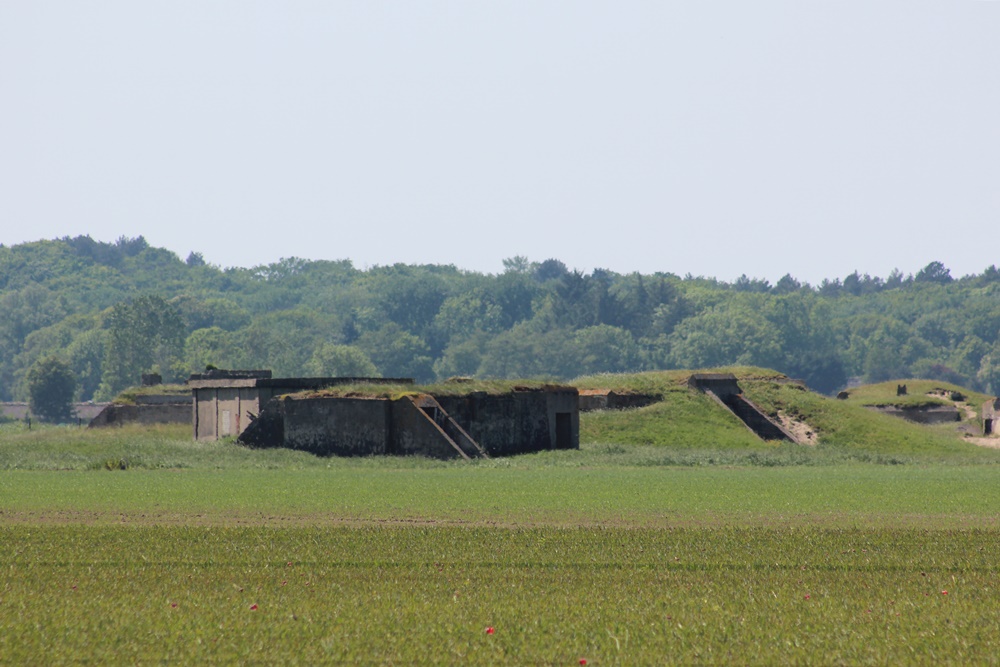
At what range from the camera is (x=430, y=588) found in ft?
61.3

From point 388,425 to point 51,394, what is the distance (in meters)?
122

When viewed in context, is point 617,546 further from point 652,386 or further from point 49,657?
point 652,386

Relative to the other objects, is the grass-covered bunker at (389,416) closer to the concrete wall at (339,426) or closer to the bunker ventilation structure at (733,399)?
the concrete wall at (339,426)

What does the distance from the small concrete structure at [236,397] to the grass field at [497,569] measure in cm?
1514

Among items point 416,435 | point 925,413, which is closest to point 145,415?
point 416,435

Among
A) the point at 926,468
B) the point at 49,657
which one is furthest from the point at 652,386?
the point at 49,657

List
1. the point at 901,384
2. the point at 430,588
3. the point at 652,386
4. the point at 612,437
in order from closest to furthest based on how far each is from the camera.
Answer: the point at 430,588 → the point at 612,437 → the point at 652,386 → the point at 901,384

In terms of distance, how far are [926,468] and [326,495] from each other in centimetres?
2709

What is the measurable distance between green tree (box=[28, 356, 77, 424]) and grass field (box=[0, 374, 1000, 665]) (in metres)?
126

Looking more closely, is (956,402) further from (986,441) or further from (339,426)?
(339,426)

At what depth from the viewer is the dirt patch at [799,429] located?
67.6 meters

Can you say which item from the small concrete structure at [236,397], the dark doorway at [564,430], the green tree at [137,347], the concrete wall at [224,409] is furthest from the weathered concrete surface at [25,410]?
the dark doorway at [564,430]

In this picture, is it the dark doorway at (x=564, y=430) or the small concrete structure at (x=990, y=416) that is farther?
the small concrete structure at (x=990, y=416)

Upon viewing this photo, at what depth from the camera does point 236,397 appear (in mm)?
58531
